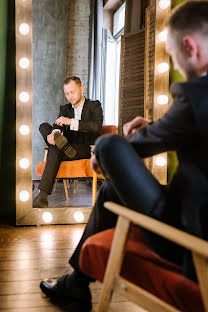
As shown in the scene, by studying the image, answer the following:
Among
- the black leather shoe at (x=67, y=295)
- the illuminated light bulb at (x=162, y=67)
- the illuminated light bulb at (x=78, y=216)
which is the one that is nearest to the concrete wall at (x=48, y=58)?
the illuminated light bulb at (x=78, y=216)

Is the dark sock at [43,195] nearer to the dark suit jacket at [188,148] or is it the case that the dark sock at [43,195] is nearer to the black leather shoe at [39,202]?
the black leather shoe at [39,202]

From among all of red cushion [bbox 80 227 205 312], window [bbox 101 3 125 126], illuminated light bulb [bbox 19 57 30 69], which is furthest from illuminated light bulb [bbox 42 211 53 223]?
red cushion [bbox 80 227 205 312]

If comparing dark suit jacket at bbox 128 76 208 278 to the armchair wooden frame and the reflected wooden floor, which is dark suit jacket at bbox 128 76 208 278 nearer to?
the armchair wooden frame

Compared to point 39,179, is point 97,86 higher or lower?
higher

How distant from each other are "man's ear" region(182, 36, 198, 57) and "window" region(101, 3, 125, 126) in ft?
4.88

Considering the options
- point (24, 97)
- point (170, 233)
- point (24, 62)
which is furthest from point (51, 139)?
point (170, 233)

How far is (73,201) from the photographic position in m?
2.26

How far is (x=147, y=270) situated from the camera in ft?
2.60

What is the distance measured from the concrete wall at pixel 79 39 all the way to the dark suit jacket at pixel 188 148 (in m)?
1.51

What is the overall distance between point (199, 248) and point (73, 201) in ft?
5.69

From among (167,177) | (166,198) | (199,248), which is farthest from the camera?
(167,177)

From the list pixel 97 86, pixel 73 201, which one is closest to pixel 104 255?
pixel 73 201

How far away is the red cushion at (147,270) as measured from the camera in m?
0.72

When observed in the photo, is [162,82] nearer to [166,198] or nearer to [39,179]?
[39,179]
